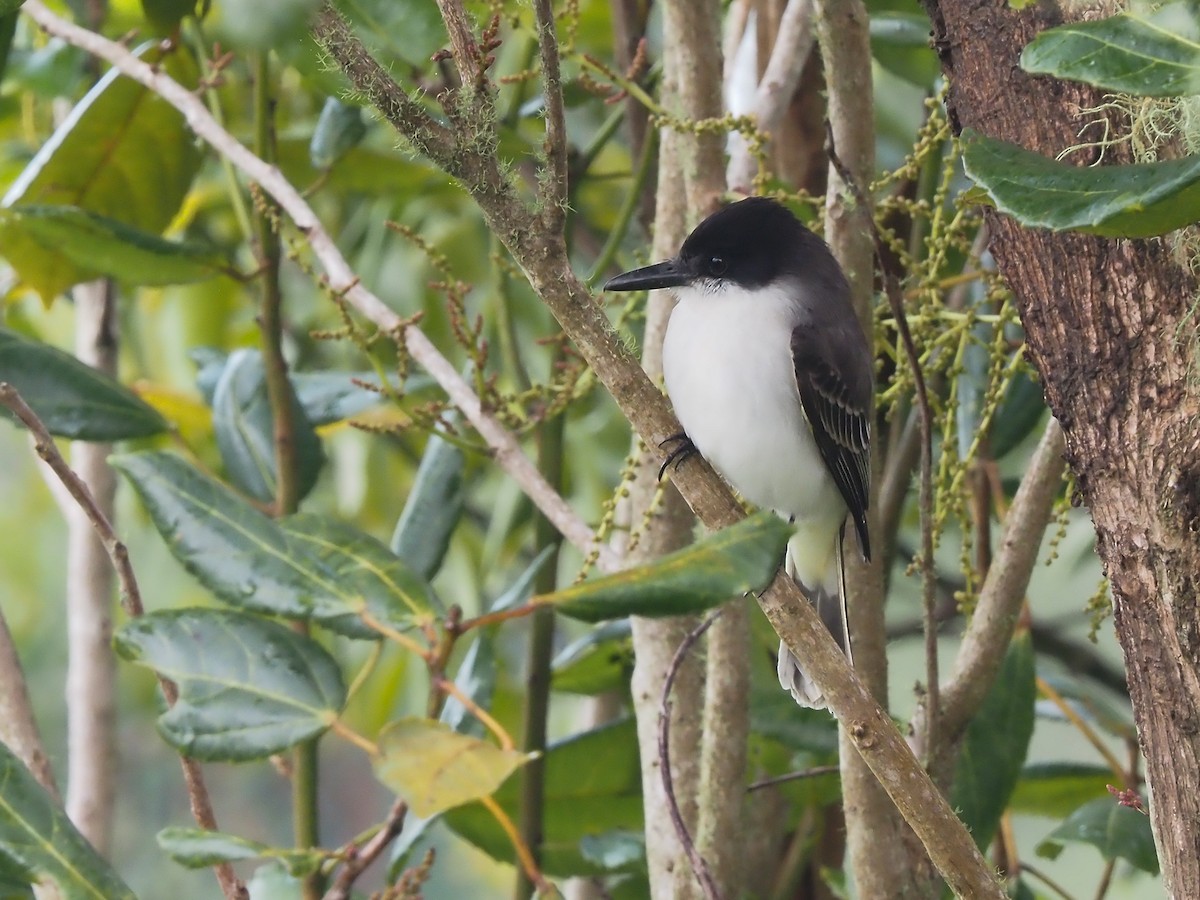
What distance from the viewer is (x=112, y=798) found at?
1.42 metres

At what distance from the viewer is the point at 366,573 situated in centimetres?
90

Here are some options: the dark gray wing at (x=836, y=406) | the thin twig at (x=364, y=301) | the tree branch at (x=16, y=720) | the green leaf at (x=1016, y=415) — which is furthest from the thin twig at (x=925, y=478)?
the tree branch at (x=16, y=720)

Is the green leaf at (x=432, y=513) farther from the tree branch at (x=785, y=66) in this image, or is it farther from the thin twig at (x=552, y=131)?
the thin twig at (x=552, y=131)

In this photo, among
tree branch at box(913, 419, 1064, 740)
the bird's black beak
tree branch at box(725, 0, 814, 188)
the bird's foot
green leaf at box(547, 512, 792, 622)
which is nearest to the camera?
green leaf at box(547, 512, 792, 622)

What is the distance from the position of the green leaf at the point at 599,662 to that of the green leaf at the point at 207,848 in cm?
77

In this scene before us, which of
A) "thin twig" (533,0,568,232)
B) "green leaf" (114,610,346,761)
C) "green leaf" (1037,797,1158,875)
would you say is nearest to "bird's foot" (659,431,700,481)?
"thin twig" (533,0,568,232)

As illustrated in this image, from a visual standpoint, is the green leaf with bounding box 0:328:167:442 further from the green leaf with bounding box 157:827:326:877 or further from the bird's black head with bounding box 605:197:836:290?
the green leaf with bounding box 157:827:326:877

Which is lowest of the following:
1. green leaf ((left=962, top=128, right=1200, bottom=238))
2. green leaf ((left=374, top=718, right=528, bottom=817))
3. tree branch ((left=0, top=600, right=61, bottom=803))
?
green leaf ((left=374, top=718, right=528, bottom=817))

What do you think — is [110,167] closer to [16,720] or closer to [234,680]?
[16,720]

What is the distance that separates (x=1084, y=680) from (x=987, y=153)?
1.63m

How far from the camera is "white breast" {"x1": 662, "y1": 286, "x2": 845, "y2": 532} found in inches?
60.5

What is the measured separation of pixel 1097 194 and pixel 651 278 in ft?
2.12

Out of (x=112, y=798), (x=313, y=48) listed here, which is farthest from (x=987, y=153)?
(x=112, y=798)

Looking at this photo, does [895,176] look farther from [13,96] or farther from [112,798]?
[13,96]
